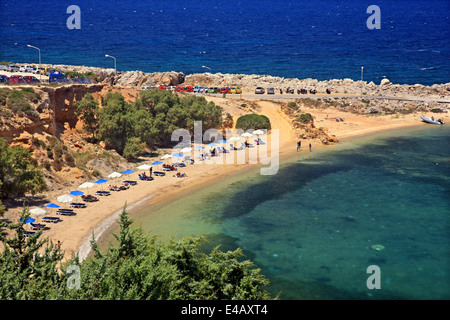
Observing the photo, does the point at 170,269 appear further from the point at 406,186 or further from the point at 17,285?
the point at 406,186

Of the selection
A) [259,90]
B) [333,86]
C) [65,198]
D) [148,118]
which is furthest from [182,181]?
[333,86]

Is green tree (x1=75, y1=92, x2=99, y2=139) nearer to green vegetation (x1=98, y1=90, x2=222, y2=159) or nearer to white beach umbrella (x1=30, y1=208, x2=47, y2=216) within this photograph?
green vegetation (x1=98, y1=90, x2=222, y2=159)

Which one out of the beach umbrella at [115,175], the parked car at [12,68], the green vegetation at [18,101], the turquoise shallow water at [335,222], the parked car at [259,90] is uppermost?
the parked car at [12,68]

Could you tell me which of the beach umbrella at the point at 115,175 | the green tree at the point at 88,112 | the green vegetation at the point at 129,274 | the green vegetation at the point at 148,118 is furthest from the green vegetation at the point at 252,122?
the green vegetation at the point at 129,274

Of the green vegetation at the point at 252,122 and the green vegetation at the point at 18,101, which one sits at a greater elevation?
the green vegetation at the point at 18,101

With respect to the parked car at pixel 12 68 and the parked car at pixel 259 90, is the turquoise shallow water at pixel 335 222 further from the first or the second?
the parked car at pixel 12 68

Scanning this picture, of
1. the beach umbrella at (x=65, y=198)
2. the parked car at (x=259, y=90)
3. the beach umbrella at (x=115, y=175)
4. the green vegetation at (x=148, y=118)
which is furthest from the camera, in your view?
the parked car at (x=259, y=90)
